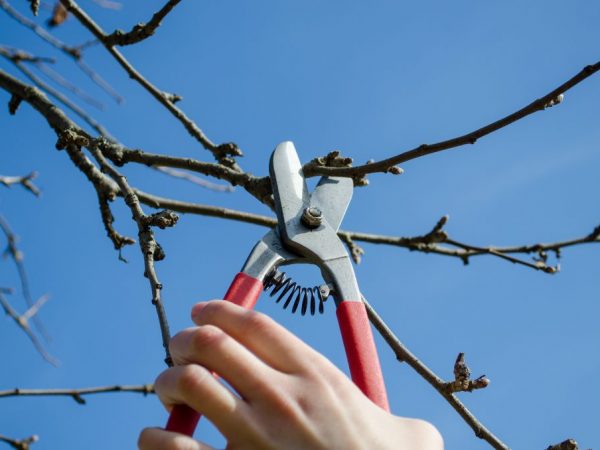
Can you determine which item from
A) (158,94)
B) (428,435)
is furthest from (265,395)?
(158,94)

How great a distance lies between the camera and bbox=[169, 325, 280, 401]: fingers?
1126mm

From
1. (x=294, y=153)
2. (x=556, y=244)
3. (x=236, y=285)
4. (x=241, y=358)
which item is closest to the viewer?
(x=241, y=358)

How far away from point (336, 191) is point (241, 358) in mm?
1365

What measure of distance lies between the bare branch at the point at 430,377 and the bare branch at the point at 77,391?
1110 millimetres

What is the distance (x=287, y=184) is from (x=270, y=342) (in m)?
1.19

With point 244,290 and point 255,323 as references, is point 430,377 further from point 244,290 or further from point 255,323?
point 255,323

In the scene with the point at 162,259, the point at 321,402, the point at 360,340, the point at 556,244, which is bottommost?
the point at 321,402

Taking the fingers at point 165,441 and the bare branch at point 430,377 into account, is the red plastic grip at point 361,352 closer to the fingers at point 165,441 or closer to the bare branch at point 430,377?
the bare branch at point 430,377

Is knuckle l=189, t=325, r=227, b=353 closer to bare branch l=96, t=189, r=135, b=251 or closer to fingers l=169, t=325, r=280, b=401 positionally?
fingers l=169, t=325, r=280, b=401

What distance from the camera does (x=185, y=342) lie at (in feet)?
3.88

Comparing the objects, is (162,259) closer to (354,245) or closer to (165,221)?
(165,221)

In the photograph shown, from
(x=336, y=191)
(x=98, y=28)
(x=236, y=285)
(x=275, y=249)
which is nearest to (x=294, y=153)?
(x=336, y=191)

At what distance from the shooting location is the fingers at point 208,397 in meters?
1.09

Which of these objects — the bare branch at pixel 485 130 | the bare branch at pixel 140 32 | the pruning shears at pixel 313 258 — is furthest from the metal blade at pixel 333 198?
the bare branch at pixel 140 32
